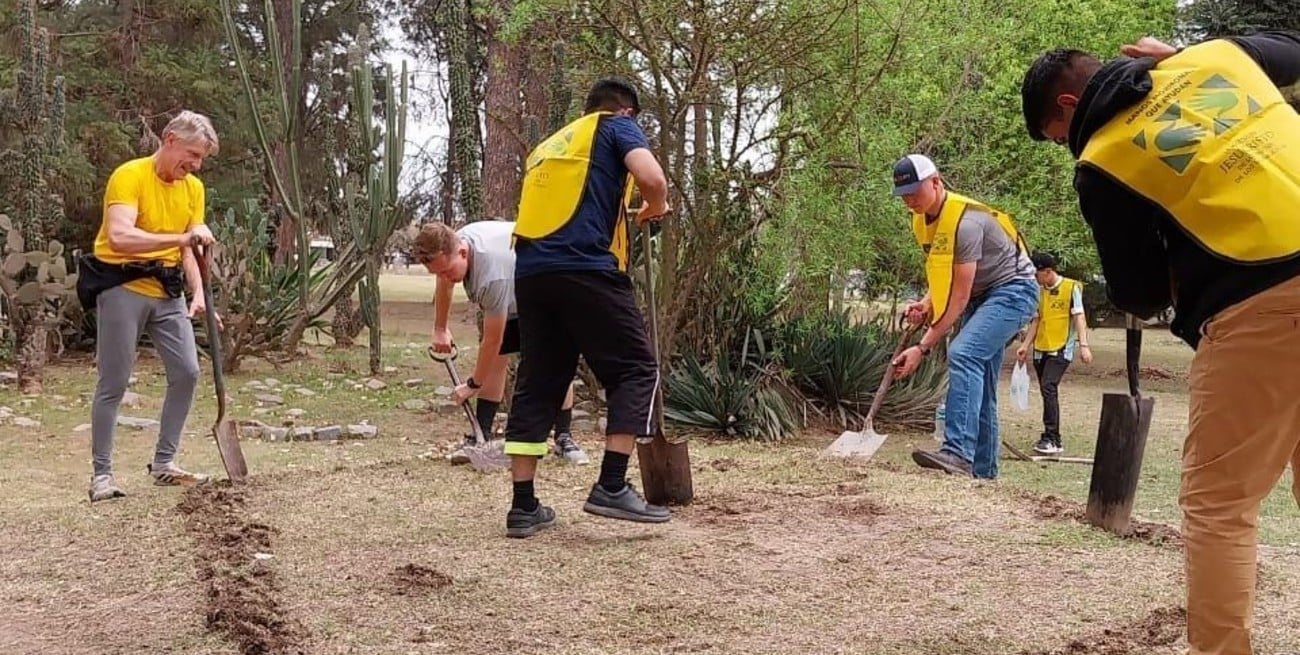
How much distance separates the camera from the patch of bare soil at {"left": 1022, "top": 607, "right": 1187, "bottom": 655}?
2865 mm

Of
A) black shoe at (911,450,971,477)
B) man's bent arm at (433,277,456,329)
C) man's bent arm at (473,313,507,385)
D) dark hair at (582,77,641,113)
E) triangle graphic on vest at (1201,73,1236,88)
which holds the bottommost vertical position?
black shoe at (911,450,971,477)

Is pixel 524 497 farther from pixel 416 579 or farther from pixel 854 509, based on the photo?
pixel 854 509

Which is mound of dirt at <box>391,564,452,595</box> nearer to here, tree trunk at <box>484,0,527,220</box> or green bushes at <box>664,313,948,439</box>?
green bushes at <box>664,313,948,439</box>

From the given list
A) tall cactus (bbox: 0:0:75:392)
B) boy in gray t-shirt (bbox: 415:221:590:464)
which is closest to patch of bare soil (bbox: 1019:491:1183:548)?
boy in gray t-shirt (bbox: 415:221:590:464)

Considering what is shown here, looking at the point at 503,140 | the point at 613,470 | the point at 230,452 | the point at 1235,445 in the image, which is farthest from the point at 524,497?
the point at 503,140

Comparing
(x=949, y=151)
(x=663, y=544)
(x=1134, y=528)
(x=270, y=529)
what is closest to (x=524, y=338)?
(x=663, y=544)

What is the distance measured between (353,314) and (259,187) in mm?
6399

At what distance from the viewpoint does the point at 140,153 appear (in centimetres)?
1638

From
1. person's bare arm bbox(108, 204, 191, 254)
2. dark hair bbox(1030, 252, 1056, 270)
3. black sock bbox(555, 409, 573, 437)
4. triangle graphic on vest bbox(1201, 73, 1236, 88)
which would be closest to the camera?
A: triangle graphic on vest bbox(1201, 73, 1236, 88)

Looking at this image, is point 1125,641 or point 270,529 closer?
point 1125,641

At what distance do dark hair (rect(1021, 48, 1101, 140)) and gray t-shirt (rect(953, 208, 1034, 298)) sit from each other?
8.42ft

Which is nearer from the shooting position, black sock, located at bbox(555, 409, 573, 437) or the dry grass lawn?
the dry grass lawn

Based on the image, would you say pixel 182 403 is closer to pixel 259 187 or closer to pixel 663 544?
pixel 663 544

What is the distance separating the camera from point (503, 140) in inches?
464
